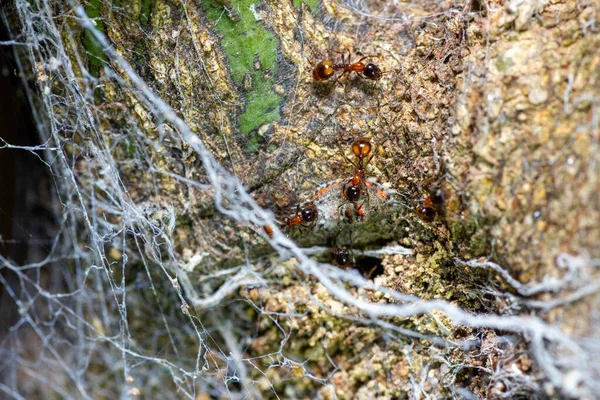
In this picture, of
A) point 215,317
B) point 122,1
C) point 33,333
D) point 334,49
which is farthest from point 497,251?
point 33,333

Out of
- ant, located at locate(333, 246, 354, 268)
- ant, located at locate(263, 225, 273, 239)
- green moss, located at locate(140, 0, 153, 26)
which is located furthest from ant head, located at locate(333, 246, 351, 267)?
green moss, located at locate(140, 0, 153, 26)

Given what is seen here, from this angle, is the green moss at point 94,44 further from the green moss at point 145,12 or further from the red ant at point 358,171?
the red ant at point 358,171

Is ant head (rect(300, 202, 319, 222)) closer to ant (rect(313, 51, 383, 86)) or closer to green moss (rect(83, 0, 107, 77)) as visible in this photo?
ant (rect(313, 51, 383, 86))

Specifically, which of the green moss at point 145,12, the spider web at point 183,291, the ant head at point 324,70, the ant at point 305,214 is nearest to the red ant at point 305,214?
the ant at point 305,214

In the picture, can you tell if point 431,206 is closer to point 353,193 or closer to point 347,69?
point 353,193

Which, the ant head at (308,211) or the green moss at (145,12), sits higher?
the green moss at (145,12)
